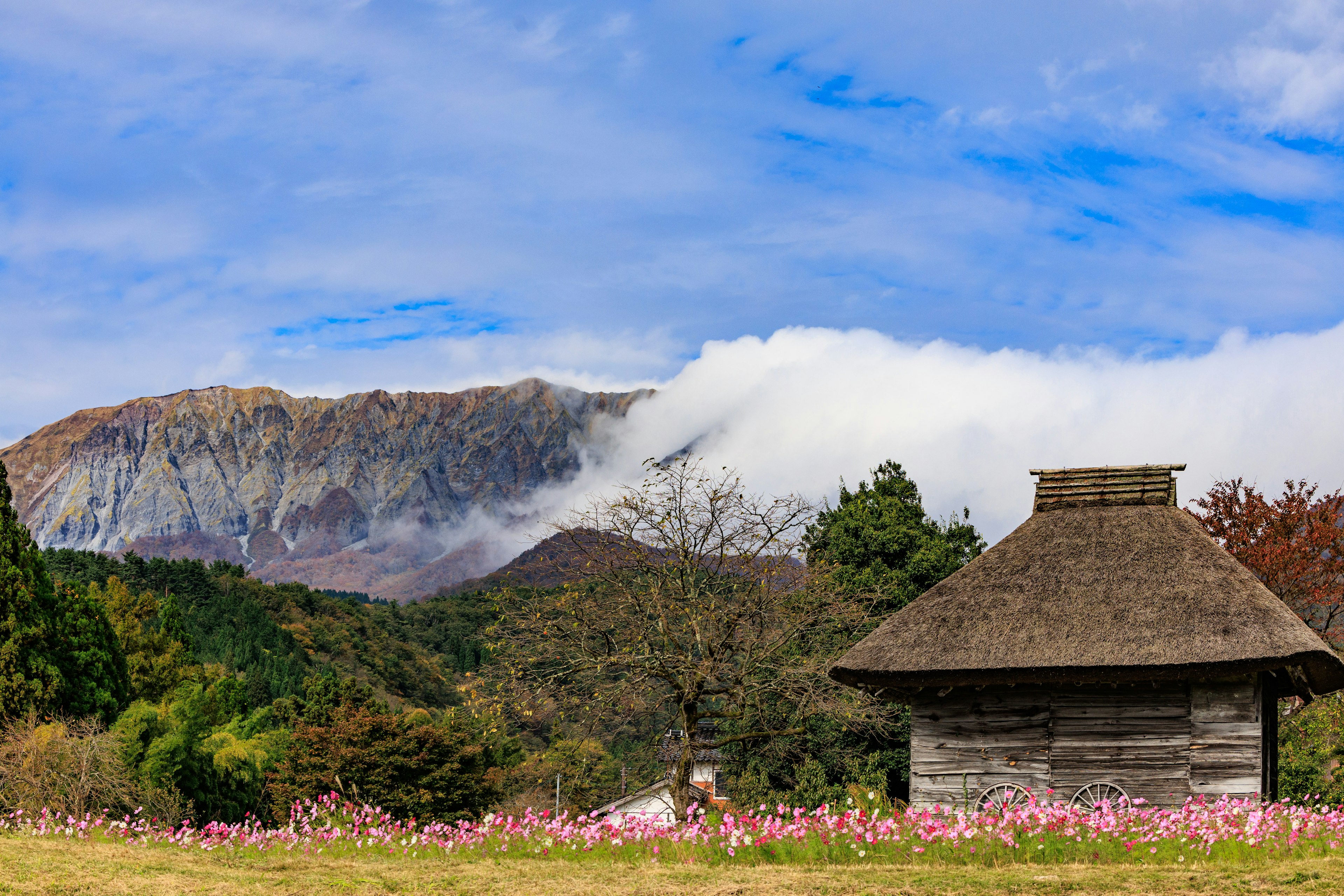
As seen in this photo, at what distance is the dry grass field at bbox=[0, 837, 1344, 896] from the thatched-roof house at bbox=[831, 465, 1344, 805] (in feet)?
15.1

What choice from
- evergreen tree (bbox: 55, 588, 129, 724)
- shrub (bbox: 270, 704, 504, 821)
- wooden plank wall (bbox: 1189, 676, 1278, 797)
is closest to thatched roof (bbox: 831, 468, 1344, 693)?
wooden plank wall (bbox: 1189, 676, 1278, 797)

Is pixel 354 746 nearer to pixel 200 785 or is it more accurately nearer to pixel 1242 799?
pixel 200 785

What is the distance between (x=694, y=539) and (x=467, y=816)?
25.5m

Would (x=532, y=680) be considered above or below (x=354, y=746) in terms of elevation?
above

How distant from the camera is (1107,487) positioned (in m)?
18.6

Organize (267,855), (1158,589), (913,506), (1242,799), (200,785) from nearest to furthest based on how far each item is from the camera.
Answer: (267,855), (1242,799), (1158,589), (200,785), (913,506)

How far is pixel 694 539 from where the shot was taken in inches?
696

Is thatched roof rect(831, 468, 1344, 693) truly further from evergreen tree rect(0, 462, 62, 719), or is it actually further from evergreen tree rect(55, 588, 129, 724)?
evergreen tree rect(55, 588, 129, 724)

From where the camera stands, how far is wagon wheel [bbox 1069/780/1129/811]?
48.2 feet

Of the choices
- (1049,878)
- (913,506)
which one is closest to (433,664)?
(913,506)

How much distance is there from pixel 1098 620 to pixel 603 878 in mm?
8245

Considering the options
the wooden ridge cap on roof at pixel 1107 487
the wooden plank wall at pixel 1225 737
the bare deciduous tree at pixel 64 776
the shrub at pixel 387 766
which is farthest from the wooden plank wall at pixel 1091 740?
the shrub at pixel 387 766

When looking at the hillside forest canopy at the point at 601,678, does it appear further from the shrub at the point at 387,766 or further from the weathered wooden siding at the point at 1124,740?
the weathered wooden siding at the point at 1124,740

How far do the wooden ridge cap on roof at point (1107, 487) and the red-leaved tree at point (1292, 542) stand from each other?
1128 cm
